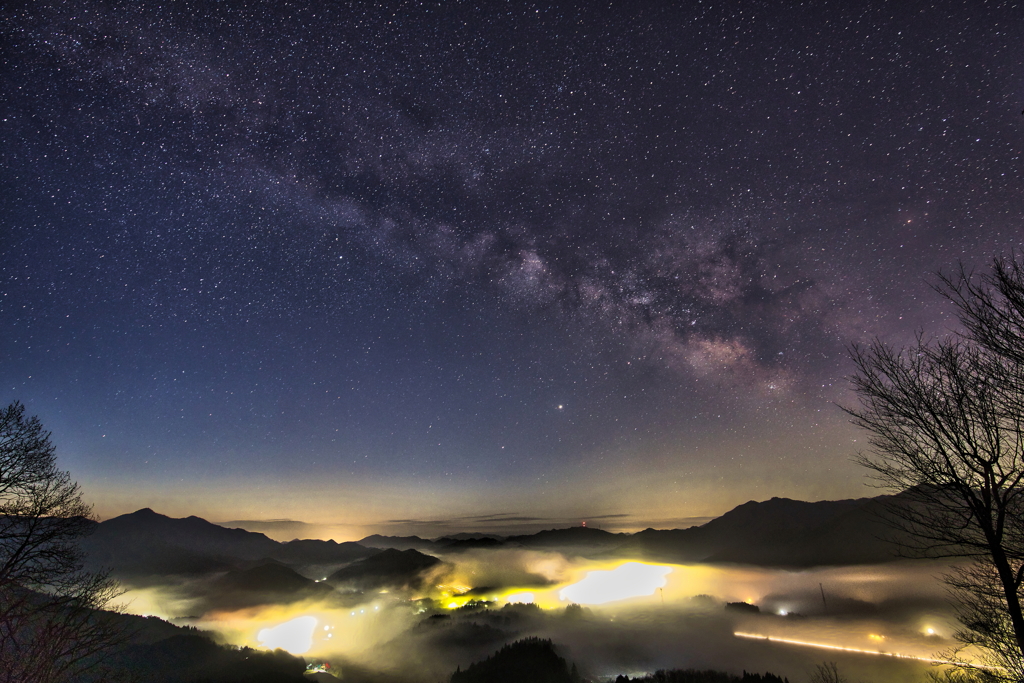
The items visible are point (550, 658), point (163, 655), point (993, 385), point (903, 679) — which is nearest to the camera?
point (993, 385)

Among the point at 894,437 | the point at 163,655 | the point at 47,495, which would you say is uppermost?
the point at 894,437

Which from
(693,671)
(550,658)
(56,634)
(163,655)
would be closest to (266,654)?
(163,655)

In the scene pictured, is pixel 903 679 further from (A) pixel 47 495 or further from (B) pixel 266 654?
(B) pixel 266 654

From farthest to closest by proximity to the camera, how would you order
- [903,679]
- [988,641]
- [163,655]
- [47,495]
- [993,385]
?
1. [163,655]
2. [903,679]
3. [47,495]
4. [988,641]
5. [993,385]

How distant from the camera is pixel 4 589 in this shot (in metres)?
16.8

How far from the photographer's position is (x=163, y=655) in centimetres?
15600

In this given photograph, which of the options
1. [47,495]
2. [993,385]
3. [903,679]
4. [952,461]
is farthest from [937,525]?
[903,679]

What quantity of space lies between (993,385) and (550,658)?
226937 mm

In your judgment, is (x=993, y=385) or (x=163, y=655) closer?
(x=993, y=385)

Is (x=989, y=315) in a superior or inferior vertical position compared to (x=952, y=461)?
superior

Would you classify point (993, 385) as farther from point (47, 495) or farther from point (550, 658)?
point (550, 658)

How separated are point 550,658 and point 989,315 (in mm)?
227739

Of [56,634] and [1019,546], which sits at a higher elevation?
[1019,546]

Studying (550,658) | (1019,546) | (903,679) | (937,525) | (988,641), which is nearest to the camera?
(937,525)
